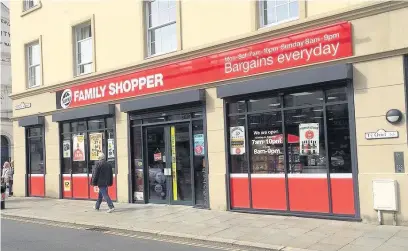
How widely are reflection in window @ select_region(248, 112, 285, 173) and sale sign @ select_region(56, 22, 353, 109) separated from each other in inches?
45.9

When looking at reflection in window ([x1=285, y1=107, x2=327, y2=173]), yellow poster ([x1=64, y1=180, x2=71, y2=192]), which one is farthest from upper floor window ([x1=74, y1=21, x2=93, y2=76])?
reflection in window ([x1=285, y1=107, x2=327, y2=173])

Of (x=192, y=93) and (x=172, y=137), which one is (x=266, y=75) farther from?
(x=172, y=137)

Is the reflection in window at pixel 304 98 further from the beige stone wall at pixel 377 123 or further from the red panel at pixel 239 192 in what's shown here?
the red panel at pixel 239 192

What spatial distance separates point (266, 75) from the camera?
35.7ft

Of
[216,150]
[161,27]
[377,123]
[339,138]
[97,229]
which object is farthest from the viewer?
[161,27]

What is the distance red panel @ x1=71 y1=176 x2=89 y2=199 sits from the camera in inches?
613

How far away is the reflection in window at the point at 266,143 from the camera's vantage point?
10820 millimetres

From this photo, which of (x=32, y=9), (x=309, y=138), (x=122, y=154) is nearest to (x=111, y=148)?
(x=122, y=154)

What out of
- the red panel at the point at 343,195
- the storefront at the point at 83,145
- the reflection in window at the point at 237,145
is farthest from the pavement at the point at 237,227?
the storefront at the point at 83,145

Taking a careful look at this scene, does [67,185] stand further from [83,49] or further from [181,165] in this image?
[181,165]

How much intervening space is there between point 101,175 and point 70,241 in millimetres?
4081

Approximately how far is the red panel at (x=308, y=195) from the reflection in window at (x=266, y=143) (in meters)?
0.52

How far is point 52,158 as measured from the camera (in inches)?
661

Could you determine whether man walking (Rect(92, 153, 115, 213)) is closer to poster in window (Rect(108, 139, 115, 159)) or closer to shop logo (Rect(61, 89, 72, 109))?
poster in window (Rect(108, 139, 115, 159))
